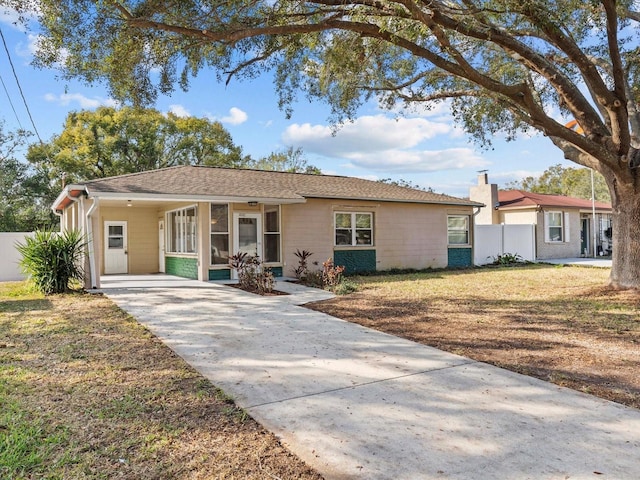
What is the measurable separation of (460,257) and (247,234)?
31.7 feet

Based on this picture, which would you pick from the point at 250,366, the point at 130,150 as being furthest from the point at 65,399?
the point at 130,150

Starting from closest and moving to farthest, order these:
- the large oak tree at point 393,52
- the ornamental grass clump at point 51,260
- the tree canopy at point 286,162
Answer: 1. the large oak tree at point 393,52
2. the ornamental grass clump at point 51,260
3. the tree canopy at point 286,162

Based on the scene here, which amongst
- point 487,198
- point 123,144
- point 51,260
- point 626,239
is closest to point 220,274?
point 51,260

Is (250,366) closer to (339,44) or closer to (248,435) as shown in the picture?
(248,435)

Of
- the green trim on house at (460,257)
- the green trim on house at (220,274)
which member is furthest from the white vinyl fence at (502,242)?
the green trim on house at (220,274)

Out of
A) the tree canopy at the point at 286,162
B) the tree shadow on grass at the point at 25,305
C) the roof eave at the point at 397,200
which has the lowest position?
the tree shadow on grass at the point at 25,305

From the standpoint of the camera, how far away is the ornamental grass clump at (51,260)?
10711mm

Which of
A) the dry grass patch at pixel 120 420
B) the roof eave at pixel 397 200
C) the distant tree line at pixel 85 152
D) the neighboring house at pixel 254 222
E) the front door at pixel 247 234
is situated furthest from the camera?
the distant tree line at pixel 85 152

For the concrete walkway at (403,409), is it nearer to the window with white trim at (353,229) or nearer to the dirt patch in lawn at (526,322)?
the dirt patch in lawn at (526,322)

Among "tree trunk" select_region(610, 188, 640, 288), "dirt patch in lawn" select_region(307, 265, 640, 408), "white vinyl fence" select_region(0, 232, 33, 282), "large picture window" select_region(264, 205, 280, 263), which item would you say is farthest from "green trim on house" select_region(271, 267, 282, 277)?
"white vinyl fence" select_region(0, 232, 33, 282)

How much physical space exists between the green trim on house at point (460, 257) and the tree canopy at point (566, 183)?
35.5 m

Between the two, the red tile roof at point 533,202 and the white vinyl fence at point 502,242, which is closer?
the white vinyl fence at point 502,242

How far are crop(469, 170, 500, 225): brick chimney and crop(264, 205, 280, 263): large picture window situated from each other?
13843mm

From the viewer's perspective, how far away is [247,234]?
1384cm
